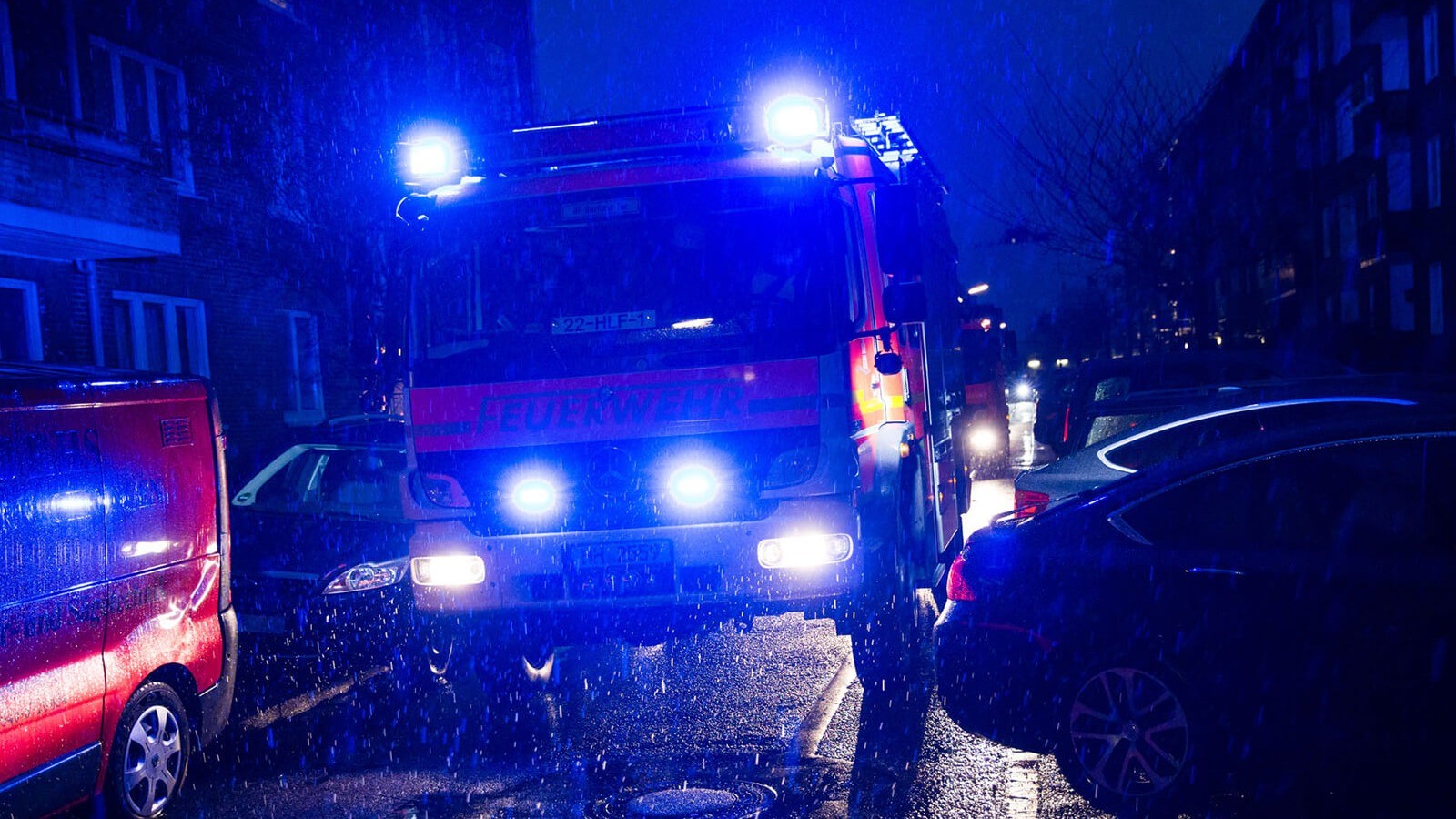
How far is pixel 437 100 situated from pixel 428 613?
78.3ft

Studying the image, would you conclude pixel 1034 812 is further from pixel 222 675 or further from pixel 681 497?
pixel 222 675

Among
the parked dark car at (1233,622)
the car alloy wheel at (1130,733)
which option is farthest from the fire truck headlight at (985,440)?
the car alloy wheel at (1130,733)

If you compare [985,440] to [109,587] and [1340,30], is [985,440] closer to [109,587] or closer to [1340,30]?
[109,587]

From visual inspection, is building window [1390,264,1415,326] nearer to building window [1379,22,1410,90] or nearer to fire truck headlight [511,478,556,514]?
building window [1379,22,1410,90]

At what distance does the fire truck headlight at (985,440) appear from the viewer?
15.8 meters

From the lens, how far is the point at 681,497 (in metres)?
6.02

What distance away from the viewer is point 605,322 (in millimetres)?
6152

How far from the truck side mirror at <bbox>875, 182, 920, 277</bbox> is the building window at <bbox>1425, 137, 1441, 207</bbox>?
71.0ft

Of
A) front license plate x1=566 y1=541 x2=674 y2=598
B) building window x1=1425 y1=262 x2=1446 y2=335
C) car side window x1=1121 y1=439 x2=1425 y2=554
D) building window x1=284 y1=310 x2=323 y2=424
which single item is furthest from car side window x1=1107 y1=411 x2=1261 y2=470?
building window x1=1425 y1=262 x2=1446 y2=335

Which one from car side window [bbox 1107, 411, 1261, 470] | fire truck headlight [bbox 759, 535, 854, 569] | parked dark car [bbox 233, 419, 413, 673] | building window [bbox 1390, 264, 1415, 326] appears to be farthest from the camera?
building window [bbox 1390, 264, 1415, 326]

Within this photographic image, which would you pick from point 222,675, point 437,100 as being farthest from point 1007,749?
point 437,100

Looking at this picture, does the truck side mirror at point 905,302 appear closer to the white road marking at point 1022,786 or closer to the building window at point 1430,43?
the white road marking at point 1022,786

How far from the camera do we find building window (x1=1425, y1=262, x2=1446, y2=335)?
25.0 metres

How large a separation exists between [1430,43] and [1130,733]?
977 inches
